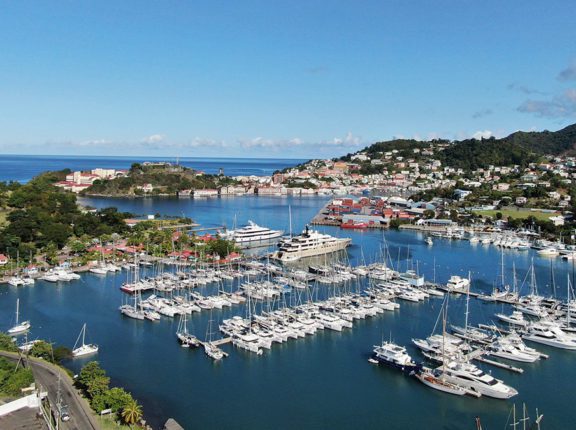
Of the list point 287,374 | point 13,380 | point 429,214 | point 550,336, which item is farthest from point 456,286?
point 429,214

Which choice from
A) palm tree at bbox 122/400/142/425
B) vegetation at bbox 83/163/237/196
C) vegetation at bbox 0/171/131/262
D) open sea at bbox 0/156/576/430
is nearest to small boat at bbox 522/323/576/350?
open sea at bbox 0/156/576/430

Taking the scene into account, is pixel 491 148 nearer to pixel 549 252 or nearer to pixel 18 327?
pixel 549 252

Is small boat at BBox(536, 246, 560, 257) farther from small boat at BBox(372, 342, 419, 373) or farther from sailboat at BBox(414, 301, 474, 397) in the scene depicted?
sailboat at BBox(414, 301, 474, 397)

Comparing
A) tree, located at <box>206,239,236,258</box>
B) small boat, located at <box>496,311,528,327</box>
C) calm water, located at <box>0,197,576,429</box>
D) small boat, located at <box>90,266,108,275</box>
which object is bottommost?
calm water, located at <box>0,197,576,429</box>

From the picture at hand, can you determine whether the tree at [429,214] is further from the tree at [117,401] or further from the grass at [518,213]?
the tree at [117,401]

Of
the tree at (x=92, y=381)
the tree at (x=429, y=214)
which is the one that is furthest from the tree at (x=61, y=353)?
the tree at (x=429, y=214)
